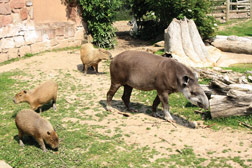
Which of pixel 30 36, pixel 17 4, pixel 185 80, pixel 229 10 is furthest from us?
pixel 229 10

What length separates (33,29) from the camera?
13094 millimetres

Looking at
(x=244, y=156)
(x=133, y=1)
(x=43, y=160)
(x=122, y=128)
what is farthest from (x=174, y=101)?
(x=133, y=1)

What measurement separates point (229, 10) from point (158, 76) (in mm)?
16977

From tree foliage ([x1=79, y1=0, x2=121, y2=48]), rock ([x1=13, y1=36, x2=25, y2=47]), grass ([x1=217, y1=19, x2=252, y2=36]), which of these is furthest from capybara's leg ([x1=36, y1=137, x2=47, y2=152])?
grass ([x1=217, y1=19, x2=252, y2=36])

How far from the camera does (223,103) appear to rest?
23.7 ft

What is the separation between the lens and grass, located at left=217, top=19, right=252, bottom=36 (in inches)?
713

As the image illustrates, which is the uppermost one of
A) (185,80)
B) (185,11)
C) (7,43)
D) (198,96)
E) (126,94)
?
(185,11)

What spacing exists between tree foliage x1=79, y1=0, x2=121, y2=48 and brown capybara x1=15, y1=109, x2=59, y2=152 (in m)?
9.21

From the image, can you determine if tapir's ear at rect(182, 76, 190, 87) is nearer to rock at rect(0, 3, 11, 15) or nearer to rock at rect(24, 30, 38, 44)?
rock at rect(0, 3, 11, 15)

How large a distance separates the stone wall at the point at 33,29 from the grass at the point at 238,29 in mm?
7957

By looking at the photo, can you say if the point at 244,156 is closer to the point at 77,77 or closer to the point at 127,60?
the point at 127,60

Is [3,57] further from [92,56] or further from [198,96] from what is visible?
[198,96]

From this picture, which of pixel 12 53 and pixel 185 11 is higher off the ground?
pixel 185 11

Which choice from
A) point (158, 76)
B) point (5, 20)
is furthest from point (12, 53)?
point (158, 76)
